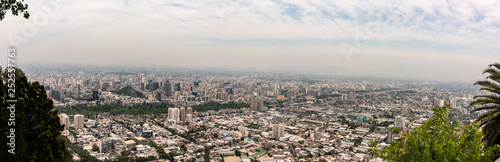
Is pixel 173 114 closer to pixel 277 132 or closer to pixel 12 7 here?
pixel 277 132

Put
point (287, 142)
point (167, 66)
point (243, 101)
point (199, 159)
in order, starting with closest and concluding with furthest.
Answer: point (199, 159) → point (287, 142) → point (243, 101) → point (167, 66)

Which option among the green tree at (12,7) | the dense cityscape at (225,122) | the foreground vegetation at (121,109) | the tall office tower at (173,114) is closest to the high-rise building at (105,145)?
the dense cityscape at (225,122)

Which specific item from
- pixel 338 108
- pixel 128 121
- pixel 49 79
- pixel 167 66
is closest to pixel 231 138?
pixel 128 121

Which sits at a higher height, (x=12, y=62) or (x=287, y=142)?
(x=12, y=62)

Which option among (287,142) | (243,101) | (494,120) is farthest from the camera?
(243,101)

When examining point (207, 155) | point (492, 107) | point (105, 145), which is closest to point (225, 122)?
point (207, 155)

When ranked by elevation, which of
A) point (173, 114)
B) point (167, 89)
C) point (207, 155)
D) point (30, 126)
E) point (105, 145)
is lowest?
point (207, 155)

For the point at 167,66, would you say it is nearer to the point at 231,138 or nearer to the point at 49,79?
the point at 49,79
